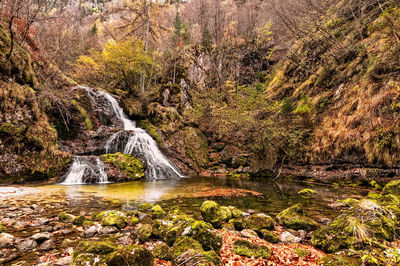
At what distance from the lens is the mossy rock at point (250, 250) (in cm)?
275

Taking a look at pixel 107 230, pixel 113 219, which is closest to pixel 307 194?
pixel 113 219

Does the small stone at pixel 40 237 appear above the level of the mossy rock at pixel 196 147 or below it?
below

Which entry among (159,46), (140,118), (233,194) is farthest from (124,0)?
(233,194)

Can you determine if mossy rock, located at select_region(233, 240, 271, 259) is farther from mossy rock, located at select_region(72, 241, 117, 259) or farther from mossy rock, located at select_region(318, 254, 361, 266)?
mossy rock, located at select_region(72, 241, 117, 259)

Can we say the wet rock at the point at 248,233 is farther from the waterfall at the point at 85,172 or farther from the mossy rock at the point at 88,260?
the waterfall at the point at 85,172

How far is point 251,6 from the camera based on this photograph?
3225cm

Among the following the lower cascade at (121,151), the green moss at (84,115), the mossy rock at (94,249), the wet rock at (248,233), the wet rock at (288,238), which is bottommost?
the wet rock at (288,238)

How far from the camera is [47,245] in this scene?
9.54ft

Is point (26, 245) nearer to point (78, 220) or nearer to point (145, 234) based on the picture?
point (78, 220)

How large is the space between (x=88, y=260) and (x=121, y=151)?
39.1ft

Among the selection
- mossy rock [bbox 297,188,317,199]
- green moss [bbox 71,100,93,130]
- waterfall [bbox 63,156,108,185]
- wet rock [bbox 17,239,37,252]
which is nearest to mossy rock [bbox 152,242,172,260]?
wet rock [bbox 17,239,37,252]

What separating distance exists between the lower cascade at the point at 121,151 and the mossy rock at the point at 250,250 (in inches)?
370

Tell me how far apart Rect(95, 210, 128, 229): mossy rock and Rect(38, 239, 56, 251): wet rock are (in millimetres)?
907

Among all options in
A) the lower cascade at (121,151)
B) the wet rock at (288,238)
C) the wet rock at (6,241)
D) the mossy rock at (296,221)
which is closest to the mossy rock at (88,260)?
the wet rock at (6,241)
